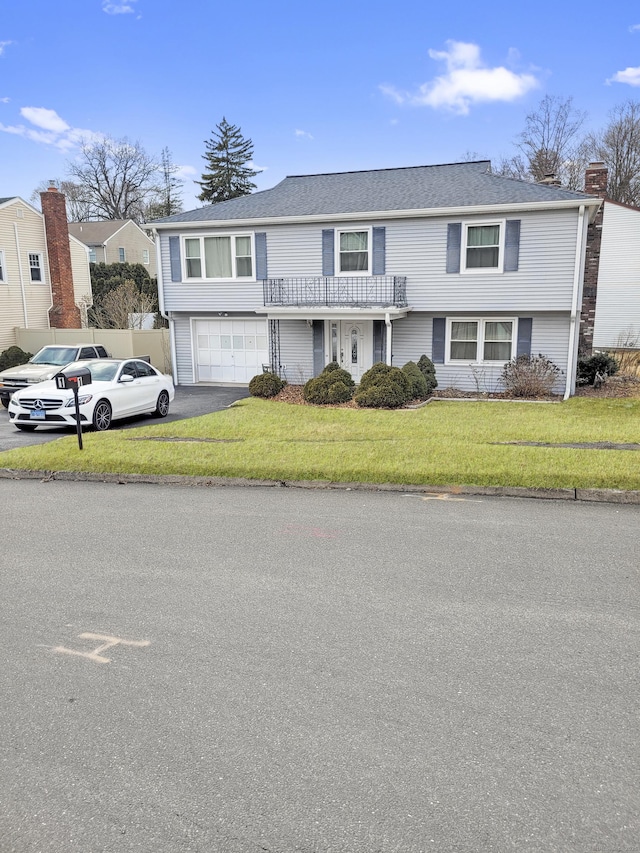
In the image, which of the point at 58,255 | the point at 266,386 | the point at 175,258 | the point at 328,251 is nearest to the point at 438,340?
the point at 328,251

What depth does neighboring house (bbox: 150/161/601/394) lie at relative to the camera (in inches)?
723

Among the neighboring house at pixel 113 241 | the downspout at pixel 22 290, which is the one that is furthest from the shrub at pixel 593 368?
the neighboring house at pixel 113 241

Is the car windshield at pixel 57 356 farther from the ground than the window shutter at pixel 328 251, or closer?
closer

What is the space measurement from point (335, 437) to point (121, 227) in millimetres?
42875

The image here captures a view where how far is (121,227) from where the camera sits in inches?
1941

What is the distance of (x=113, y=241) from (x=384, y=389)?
38.4 meters

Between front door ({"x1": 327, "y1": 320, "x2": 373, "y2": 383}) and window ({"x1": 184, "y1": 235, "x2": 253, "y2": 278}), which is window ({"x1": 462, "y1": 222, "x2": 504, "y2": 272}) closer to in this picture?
front door ({"x1": 327, "y1": 320, "x2": 373, "y2": 383})

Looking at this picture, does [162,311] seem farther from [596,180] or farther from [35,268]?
[596,180]

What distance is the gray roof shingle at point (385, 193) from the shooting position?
18.8 meters

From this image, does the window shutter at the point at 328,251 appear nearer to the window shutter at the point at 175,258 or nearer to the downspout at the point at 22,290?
the window shutter at the point at 175,258

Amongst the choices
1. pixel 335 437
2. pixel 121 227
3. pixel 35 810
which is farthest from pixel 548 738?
pixel 121 227

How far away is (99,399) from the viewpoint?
1413cm

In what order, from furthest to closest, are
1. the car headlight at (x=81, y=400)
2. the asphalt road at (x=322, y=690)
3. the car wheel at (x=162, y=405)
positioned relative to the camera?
the car wheel at (x=162, y=405) < the car headlight at (x=81, y=400) < the asphalt road at (x=322, y=690)

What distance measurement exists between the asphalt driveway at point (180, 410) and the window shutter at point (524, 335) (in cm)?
852
